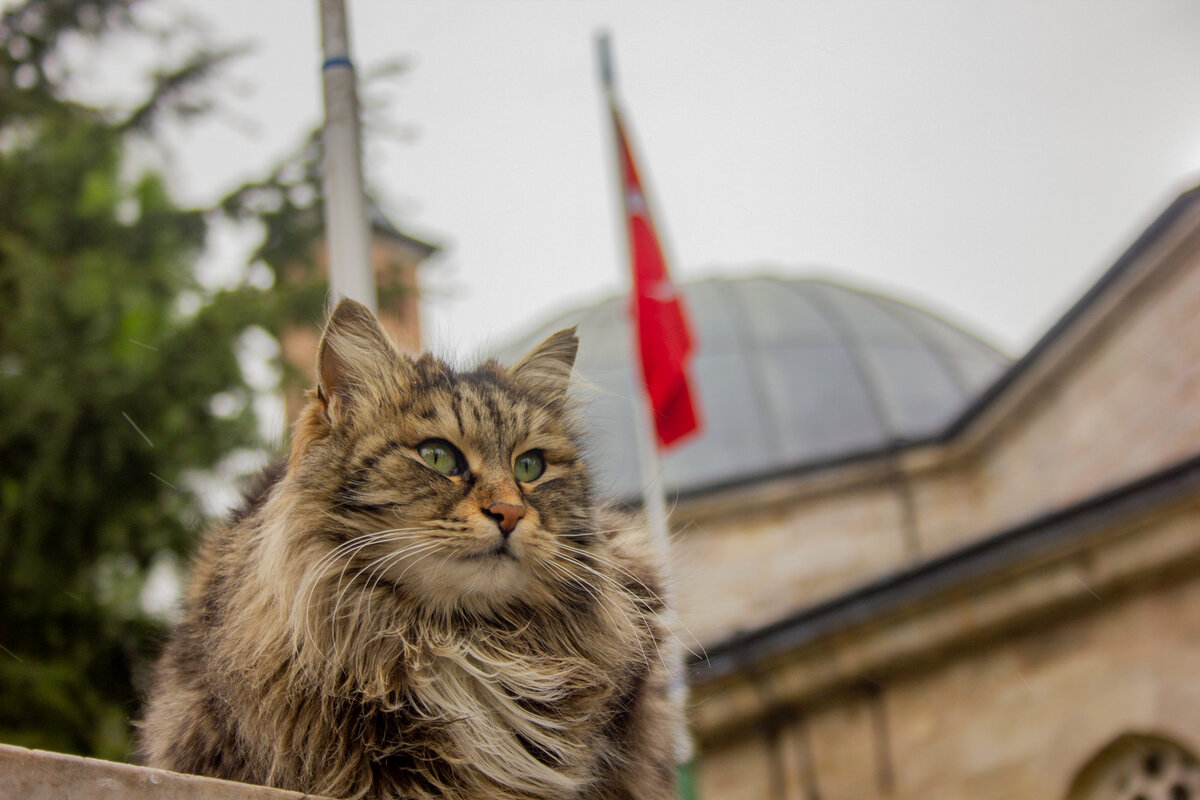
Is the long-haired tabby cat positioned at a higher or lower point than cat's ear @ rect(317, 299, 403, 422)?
lower

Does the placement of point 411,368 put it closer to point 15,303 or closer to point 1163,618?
point 15,303

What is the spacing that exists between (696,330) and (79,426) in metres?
18.9

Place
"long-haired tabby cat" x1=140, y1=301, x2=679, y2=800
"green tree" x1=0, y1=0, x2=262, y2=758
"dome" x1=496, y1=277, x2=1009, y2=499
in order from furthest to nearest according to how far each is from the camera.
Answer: "dome" x1=496, y1=277, x2=1009, y2=499 → "green tree" x1=0, y1=0, x2=262, y2=758 → "long-haired tabby cat" x1=140, y1=301, x2=679, y2=800

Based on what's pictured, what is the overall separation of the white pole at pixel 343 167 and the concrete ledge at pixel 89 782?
6.33ft

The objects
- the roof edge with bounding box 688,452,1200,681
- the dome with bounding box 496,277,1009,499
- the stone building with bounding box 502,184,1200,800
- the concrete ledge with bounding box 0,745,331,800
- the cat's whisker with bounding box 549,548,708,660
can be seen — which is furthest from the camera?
the dome with bounding box 496,277,1009,499

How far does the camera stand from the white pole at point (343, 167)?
365 cm

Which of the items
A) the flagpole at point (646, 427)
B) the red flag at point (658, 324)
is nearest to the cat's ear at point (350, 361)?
the flagpole at point (646, 427)

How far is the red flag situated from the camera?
9734 millimetres

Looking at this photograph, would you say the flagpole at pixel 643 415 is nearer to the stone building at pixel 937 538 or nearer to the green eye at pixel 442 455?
the stone building at pixel 937 538

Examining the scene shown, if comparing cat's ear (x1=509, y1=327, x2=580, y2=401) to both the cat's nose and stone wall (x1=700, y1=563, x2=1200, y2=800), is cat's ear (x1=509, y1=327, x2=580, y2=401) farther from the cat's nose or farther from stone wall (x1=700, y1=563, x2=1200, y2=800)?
stone wall (x1=700, y1=563, x2=1200, y2=800)

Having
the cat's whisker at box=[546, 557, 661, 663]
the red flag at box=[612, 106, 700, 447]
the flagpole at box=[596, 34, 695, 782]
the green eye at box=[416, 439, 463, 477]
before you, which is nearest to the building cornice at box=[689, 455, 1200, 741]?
the flagpole at box=[596, 34, 695, 782]

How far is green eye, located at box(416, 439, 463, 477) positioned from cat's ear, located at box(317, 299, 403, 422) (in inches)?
7.7

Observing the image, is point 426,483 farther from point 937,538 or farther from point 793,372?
point 793,372

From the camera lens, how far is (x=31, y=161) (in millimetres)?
7258
